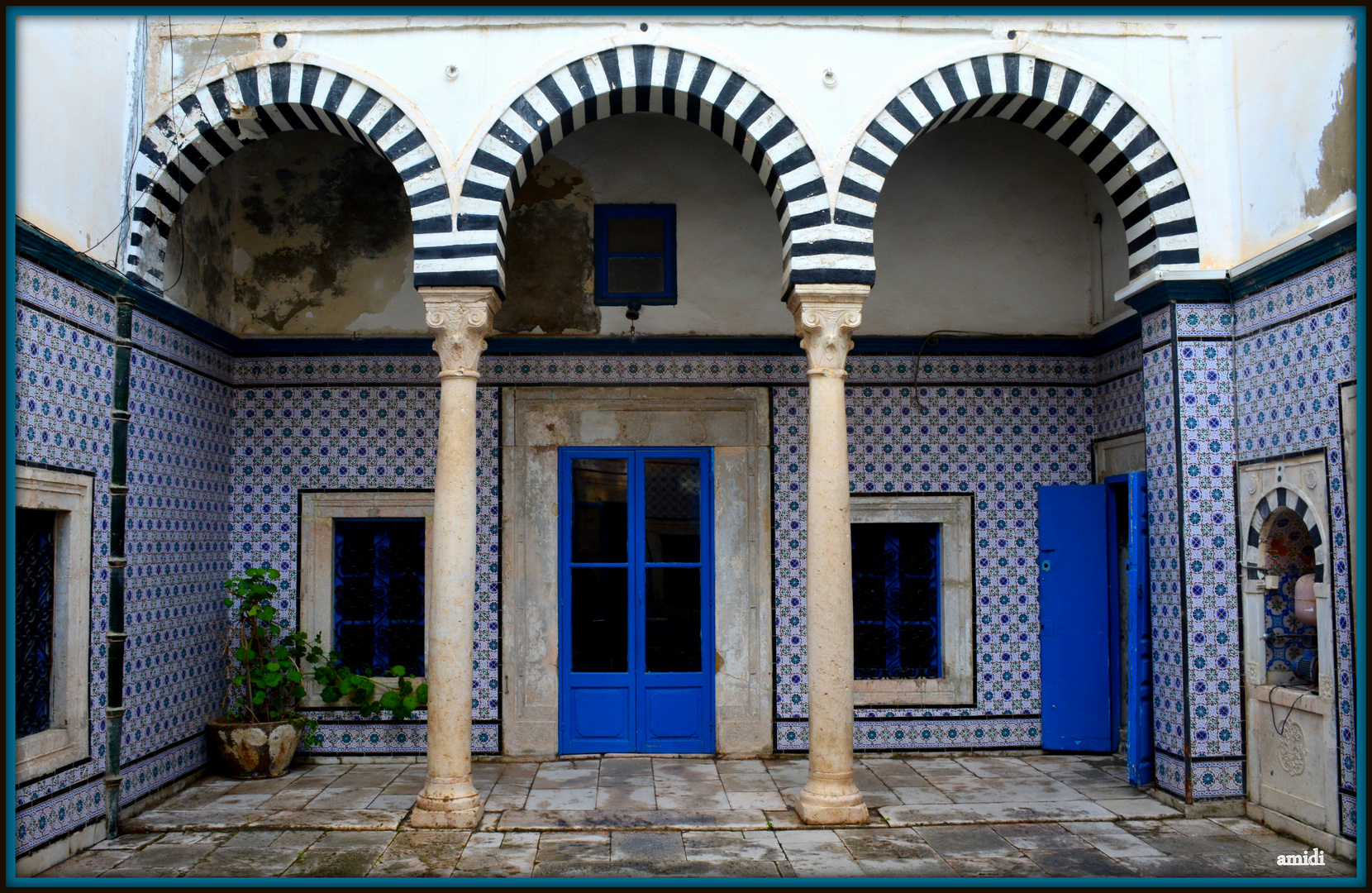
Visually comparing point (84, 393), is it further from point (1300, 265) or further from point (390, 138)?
point (1300, 265)

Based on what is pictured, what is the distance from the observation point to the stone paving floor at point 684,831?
14.6ft

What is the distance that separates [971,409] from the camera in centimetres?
684

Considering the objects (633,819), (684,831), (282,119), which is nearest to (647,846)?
(684,831)

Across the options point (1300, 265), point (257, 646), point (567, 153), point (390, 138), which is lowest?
point (257, 646)

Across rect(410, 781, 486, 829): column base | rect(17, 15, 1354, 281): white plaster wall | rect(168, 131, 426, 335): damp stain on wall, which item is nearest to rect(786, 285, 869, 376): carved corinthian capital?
rect(17, 15, 1354, 281): white plaster wall

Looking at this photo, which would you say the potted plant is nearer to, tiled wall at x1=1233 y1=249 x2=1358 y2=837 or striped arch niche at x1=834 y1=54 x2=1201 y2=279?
striped arch niche at x1=834 y1=54 x2=1201 y2=279

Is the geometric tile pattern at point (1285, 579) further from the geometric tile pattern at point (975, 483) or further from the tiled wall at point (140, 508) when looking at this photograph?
the tiled wall at point (140, 508)

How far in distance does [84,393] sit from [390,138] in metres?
1.92

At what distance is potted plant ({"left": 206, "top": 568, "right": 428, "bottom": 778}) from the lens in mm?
6008

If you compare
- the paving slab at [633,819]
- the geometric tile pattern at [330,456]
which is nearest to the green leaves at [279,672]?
the geometric tile pattern at [330,456]

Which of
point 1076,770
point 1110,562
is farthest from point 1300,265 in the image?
point 1076,770

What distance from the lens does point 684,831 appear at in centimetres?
496

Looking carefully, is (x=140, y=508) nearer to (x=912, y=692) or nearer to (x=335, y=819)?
(x=335, y=819)

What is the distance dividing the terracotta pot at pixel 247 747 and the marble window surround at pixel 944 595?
351cm
